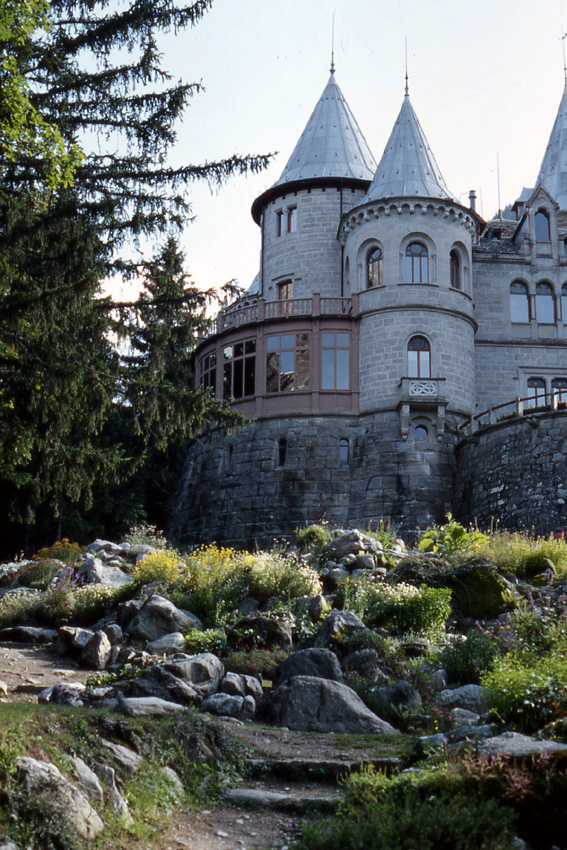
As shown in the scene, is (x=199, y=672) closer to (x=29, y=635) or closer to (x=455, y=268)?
(x=29, y=635)

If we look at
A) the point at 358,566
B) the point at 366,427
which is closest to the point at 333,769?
the point at 358,566

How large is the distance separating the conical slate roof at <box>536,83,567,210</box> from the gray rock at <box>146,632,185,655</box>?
110ft

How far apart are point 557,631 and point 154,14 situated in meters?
12.9

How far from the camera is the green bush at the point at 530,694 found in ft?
32.6

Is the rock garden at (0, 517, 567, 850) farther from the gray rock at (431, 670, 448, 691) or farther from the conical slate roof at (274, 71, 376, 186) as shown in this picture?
the conical slate roof at (274, 71, 376, 186)

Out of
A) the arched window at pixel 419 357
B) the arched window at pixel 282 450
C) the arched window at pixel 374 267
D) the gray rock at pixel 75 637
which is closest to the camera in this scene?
the gray rock at pixel 75 637

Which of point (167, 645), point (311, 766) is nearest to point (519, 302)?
point (167, 645)

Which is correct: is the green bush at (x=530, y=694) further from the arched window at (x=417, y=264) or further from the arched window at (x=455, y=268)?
the arched window at (x=455, y=268)

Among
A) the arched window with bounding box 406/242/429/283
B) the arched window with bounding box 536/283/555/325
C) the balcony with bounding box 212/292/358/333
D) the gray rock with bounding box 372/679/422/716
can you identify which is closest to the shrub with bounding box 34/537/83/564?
the balcony with bounding box 212/292/358/333

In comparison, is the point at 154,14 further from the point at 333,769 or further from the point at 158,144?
the point at 333,769

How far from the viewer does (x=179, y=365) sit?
41.7 meters

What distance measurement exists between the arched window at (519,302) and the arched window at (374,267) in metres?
6.35

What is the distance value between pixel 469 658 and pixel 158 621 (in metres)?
5.63

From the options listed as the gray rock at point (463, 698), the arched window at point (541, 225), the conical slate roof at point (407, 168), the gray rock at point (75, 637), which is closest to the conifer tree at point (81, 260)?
the gray rock at point (75, 637)
